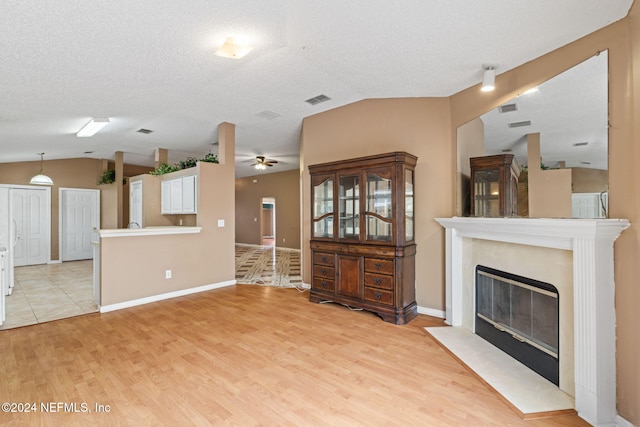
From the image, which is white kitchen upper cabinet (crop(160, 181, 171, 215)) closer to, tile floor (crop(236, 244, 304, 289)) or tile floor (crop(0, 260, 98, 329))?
tile floor (crop(0, 260, 98, 329))

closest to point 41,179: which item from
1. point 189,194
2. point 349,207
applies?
point 189,194

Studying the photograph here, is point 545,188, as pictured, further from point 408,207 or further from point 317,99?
point 317,99

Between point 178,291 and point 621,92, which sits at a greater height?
point 621,92

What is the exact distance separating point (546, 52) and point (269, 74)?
253 centimetres

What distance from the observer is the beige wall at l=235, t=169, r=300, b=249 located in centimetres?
1004

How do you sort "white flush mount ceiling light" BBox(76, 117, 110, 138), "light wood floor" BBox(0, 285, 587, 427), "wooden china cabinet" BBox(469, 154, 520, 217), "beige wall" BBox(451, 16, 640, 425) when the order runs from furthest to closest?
"white flush mount ceiling light" BBox(76, 117, 110, 138) < "wooden china cabinet" BBox(469, 154, 520, 217) < "light wood floor" BBox(0, 285, 587, 427) < "beige wall" BBox(451, 16, 640, 425)

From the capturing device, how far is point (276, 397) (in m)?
2.05

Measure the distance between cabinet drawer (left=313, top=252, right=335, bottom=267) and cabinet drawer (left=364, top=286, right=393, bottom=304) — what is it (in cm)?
60

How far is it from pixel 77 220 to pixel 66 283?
12.0 ft

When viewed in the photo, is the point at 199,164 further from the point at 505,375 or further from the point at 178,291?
the point at 505,375

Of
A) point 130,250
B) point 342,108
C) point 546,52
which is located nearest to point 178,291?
point 130,250

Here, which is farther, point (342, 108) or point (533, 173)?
point (342, 108)

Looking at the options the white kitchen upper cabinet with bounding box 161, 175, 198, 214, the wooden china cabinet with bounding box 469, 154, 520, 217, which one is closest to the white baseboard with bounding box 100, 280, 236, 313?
the white kitchen upper cabinet with bounding box 161, 175, 198, 214

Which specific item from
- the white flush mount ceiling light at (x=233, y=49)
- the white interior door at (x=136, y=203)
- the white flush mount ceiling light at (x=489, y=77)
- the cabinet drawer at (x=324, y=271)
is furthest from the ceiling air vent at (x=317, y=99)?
the white interior door at (x=136, y=203)
